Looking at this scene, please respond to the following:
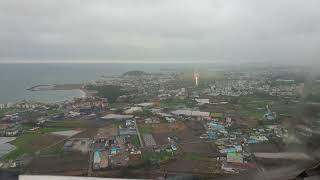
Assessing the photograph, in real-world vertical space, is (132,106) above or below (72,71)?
below

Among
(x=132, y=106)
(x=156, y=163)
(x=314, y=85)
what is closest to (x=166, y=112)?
(x=132, y=106)

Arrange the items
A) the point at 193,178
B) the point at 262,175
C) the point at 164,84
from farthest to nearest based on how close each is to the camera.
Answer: the point at 164,84 → the point at 193,178 → the point at 262,175

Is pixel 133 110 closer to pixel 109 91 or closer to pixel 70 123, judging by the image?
pixel 109 91

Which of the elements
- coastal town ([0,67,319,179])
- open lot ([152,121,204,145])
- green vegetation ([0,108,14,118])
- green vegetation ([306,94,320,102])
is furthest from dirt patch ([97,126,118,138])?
green vegetation ([306,94,320,102])

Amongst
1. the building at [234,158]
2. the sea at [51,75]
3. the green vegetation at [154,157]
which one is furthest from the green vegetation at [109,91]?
the building at [234,158]

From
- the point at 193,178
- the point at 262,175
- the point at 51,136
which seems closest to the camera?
the point at 262,175

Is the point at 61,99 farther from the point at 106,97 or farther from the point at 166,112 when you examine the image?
the point at 166,112

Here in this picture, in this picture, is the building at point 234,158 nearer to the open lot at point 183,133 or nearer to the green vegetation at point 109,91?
the open lot at point 183,133
